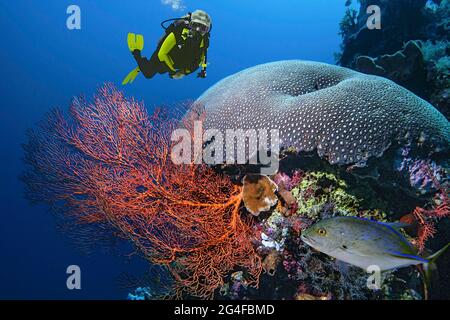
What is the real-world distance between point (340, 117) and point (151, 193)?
246cm

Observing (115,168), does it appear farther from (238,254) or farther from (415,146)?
(415,146)

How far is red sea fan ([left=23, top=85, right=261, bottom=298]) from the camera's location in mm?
3279

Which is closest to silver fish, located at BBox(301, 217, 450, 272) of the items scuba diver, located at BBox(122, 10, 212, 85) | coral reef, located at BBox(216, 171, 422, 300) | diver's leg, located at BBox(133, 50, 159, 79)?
coral reef, located at BBox(216, 171, 422, 300)

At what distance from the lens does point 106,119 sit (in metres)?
3.76

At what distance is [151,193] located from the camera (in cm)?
344

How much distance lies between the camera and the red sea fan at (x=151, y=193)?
3279mm

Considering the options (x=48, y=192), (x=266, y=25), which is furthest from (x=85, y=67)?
(x=48, y=192)

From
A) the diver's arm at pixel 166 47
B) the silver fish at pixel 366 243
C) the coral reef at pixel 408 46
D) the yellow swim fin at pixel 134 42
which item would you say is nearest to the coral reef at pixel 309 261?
the silver fish at pixel 366 243

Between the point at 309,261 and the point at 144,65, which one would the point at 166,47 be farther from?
the point at 309,261

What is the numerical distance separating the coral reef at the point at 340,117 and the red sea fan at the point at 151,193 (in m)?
0.87

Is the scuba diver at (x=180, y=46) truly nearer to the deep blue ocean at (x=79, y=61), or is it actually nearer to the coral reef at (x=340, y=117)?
the coral reef at (x=340, y=117)

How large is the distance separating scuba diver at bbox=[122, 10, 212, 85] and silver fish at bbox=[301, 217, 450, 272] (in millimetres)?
2762

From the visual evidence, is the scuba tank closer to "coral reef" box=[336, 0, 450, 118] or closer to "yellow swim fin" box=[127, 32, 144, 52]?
"yellow swim fin" box=[127, 32, 144, 52]
